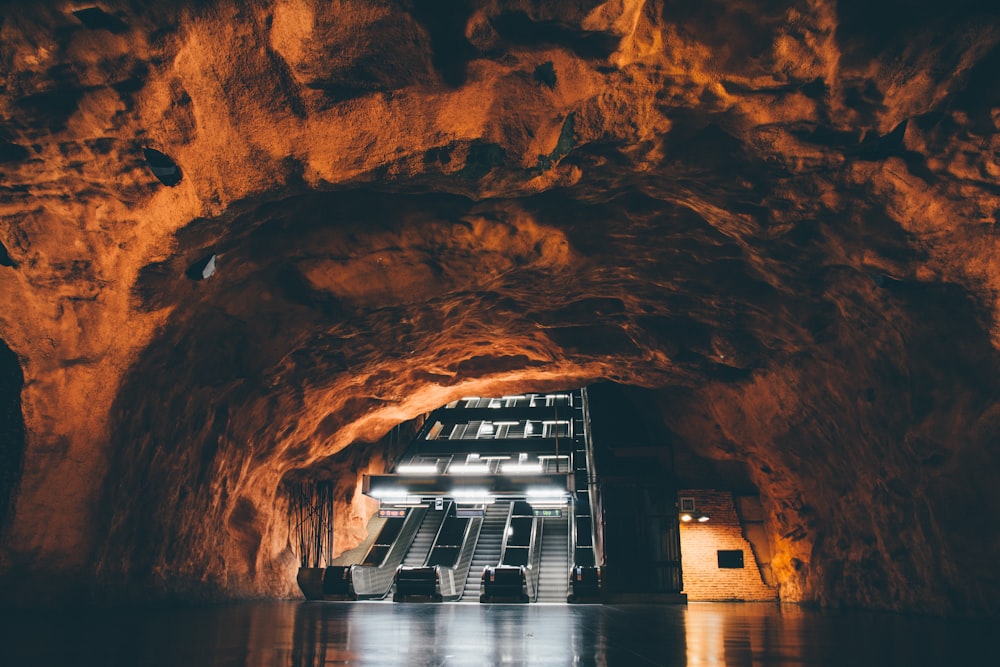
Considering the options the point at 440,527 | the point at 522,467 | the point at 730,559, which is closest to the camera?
the point at 730,559

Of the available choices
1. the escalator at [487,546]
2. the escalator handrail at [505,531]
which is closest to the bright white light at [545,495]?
the escalator handrail at [505,531]

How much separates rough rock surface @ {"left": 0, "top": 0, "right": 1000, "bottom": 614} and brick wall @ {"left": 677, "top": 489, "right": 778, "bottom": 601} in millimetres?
4668

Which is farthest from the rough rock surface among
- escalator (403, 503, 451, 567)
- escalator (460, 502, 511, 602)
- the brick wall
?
escalator (403, 503, 451, 567)

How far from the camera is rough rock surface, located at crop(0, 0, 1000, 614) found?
5.86 metres

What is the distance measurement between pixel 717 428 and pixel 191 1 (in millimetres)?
13090

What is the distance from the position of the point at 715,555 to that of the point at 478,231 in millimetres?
11785

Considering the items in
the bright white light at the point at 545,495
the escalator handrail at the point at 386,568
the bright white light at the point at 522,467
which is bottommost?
the escalator handrail at the point at 386,568

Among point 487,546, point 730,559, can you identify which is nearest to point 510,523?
point 487,546

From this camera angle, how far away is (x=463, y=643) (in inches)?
195

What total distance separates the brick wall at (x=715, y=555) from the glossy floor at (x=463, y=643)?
30.9 ft

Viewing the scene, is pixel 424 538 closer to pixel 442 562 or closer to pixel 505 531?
A: pixel 442 562

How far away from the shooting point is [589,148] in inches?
283

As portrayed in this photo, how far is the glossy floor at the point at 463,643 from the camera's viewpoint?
3.81m

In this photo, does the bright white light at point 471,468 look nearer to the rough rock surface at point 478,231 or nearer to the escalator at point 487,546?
the escalator at point 487,546
